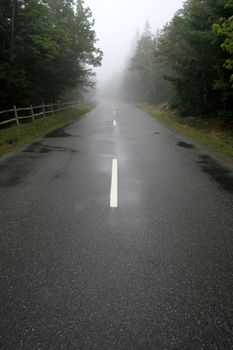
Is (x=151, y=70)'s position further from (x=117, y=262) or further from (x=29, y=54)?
(x=117, y=262)

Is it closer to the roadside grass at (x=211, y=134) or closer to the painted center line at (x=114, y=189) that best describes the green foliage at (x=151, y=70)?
the roadside grass at (x=211, y=134)

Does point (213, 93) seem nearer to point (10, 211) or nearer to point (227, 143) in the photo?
point (227, 143)

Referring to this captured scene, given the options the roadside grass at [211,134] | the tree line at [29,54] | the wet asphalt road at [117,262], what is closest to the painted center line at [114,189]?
the wet asphalt road at [117,262]

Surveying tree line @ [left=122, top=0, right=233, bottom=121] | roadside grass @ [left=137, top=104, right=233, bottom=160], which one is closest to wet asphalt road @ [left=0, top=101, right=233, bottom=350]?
roadside grass @ [left=137, top=104, right=233, bottom=160]

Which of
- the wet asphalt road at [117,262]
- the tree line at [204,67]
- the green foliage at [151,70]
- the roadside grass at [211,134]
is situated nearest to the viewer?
the wet asphalt road at [117,262]

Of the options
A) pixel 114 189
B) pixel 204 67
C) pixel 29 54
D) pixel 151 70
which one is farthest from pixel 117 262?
pixel 151 70

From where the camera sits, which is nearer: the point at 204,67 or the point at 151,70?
the point at 204,67

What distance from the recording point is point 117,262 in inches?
141

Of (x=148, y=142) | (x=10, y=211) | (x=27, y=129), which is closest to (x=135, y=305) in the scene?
(x=10, y=211)

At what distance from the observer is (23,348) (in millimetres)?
2396

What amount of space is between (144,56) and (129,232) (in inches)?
1941

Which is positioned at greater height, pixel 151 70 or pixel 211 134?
pixel 151 70

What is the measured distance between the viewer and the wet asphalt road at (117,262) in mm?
2561

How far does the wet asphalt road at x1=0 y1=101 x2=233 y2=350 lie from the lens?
2.56 meters
